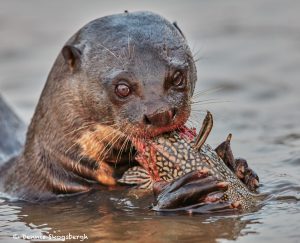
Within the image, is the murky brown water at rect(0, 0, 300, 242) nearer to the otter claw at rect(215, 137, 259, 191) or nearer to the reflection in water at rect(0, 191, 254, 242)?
the reflection in water at rect(0, 191, 254, 242)

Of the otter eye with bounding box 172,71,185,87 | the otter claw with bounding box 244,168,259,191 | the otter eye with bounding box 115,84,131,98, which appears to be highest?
the otter eye with bounding box 172,71,185,87

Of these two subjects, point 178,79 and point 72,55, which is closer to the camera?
point 178,79

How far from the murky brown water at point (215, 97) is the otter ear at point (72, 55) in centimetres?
74

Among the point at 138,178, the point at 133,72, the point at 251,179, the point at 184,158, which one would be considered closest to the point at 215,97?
the point at 251,179

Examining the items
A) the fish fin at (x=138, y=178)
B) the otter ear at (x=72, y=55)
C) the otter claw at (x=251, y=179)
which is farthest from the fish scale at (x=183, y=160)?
the otter ear at (x=72, y=55)

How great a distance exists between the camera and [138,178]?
255 inches

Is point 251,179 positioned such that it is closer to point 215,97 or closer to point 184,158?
point 184,158

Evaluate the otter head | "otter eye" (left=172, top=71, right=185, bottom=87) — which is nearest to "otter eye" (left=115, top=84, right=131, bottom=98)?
the otter head

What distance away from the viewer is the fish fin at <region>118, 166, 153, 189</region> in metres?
6.40

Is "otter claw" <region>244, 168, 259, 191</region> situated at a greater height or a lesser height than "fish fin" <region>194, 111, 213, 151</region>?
lesser

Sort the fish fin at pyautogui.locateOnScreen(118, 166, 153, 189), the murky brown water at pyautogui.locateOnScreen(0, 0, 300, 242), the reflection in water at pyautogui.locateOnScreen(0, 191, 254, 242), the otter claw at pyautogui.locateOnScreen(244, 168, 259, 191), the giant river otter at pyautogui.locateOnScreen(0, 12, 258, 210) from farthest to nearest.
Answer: the otter claw at pyautogui.locateOnScreen(244, 168, 259, 191), the fish fin at pyautogui.locateOnScreen(118, 166, 153, 189), the giant river otter at pyautogui.locateOnScreen(0, 12, 258, 210), the murky brown water at pyautogui.locateOnScreen(0, 0, 300, 242), the reflection in water at pyautogui.locateOnScreen(0, 191, 254, 242)

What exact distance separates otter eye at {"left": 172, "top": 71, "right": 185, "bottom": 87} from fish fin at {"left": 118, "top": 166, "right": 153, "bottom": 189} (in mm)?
492

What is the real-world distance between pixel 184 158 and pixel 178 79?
477mm

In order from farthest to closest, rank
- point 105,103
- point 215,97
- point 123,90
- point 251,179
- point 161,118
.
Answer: point 215,97
point 251,179
point 105,103
point 123,90
point 161,118
